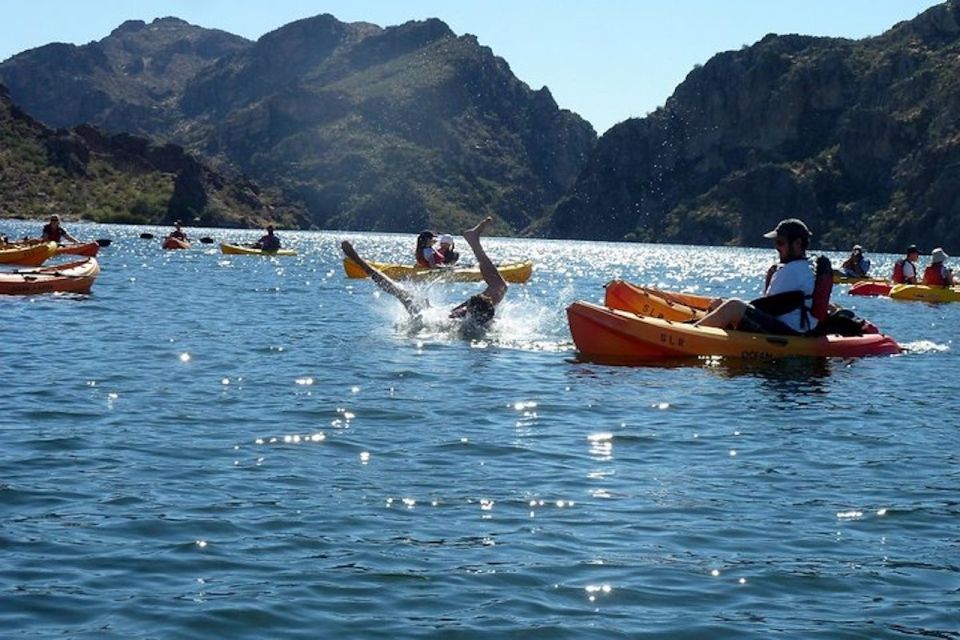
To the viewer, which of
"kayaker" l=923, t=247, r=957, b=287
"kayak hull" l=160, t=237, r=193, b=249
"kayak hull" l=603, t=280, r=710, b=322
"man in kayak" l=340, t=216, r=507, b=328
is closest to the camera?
"man in kayak" l=340, t=216, r=507, b=328

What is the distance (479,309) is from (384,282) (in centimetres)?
158

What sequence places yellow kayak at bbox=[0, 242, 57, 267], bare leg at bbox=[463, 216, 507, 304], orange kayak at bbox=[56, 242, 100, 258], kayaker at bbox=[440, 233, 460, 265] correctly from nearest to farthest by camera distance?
bare leg at bbox=[463, 216, 507, 304], yellow kayak at bbox=[0, 242, 57, 267], kayaker at bbox=[440, 233, 460, 265], orange kayak at bbox=[56, 242, 100, 258]

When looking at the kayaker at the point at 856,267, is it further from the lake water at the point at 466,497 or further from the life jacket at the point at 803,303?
the lake water at the point at 466,497

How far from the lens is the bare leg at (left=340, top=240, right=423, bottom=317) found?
18.9m

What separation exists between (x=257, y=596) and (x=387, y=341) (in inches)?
500

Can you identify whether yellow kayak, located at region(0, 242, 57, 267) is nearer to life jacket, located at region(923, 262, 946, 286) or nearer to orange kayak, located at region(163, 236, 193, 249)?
life jacket, located at region(923, 262, 946, 286)

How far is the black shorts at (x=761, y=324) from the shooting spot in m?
16.9

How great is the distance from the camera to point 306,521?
299 inches

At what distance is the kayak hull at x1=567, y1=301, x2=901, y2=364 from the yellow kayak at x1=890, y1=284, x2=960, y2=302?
56.6 feet

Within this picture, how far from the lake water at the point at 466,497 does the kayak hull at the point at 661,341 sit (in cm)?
32

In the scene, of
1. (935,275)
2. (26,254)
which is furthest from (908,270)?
(26,254)

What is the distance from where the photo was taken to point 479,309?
18688 mm

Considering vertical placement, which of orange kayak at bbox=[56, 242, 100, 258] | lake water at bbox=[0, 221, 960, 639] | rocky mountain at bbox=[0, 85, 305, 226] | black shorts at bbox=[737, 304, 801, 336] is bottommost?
lake water at bbox=[0, 221, 960, 639]

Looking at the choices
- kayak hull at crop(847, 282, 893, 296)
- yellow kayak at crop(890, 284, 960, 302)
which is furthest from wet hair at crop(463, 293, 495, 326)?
kayak hull at crop(847, 282, 893, 296)
